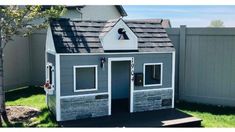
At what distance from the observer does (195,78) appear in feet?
28.2

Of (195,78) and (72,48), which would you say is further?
(195,78)

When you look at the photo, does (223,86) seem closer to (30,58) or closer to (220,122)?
(220,122)

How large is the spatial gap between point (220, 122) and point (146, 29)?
116 inches

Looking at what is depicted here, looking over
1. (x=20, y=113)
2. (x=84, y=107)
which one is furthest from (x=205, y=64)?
(x=20, y=113)

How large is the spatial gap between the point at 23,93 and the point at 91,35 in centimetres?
395

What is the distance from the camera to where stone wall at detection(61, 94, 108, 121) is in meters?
6.68

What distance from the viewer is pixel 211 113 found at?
7.62 metres

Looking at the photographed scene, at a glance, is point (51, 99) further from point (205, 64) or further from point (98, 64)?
point (205, 64)

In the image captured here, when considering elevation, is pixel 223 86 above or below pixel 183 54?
below

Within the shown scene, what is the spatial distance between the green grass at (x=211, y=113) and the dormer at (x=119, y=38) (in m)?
2.31

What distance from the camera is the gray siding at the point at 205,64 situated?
26.7 feet

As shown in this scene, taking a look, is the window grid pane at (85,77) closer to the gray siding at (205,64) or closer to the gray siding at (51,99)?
the gray siding at (51,99)

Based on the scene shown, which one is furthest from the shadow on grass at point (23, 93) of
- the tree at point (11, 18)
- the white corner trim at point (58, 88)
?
the white corner trim at point (58, 88)
